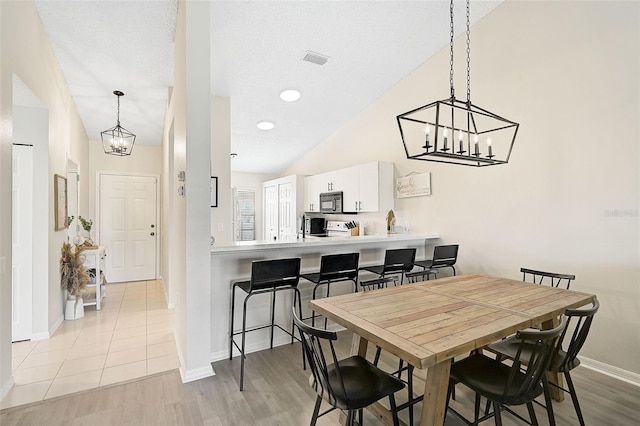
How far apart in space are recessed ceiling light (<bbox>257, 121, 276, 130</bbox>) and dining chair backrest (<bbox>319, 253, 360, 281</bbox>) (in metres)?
2.89

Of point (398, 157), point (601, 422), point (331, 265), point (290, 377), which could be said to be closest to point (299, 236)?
point (398, 157)

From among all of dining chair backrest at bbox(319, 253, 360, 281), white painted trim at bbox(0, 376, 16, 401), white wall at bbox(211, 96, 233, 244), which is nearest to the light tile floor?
white painted trim at bbox(0, 376, 16, 401)

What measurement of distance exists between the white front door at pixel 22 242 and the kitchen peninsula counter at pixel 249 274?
198cm

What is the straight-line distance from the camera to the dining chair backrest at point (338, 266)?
A: 282cm

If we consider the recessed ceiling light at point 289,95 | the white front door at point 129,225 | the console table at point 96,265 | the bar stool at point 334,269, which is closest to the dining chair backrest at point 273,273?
the bar stool at point 334,269

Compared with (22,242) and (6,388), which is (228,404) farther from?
(22,242)

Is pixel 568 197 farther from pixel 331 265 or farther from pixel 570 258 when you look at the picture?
pixel 331 265

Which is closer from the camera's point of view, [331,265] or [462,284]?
[462,284]

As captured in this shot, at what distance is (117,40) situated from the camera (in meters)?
3.02

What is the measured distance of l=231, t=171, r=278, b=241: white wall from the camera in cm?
729

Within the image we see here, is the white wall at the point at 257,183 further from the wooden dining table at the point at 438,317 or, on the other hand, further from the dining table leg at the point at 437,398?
the dining table leg at the point at 437,398

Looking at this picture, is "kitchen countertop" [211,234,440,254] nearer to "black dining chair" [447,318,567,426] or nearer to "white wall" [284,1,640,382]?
"white wall" [284,1,640,382]

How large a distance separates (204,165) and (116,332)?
2.30m

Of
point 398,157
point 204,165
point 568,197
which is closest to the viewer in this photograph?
point 204,165
